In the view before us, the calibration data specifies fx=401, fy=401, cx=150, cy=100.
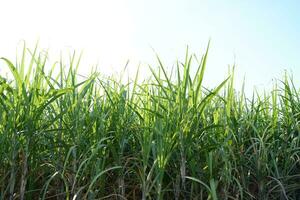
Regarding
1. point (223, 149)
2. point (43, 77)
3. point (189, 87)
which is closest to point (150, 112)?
point (189, 87)

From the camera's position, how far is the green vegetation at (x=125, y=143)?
A: 183cm

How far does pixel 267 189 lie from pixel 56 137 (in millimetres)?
1172

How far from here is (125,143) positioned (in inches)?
82.1

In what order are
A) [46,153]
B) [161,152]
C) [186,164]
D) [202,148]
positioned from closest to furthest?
[161,152], [202,148], [186,164], [46,153]

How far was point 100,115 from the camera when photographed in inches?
83.0

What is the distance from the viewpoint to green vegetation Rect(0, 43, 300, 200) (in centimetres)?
183

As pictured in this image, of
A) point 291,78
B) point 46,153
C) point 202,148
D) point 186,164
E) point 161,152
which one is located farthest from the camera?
point 291,78

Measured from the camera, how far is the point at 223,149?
1858mm

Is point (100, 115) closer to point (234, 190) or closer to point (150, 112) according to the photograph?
point (150, 112)

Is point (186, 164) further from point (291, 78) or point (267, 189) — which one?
point (291, 78)

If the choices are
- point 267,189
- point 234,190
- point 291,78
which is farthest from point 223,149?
point 291,78

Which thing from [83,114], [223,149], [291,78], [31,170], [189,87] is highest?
[291,78]

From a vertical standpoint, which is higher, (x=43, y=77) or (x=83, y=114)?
(x=43, y=77)

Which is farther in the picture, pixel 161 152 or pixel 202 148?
pixel 202 148
